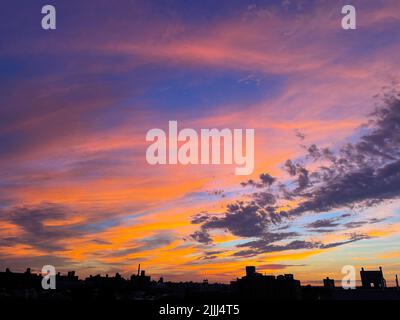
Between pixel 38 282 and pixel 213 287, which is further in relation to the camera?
pixel 213 287

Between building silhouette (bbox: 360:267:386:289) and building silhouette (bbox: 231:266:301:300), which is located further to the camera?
building silhouette (bbox: 360:267:386:289)

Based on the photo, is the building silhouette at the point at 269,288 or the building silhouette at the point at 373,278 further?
the building silhouette at the point at 373,278

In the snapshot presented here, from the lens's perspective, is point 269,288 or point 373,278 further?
point 373,278

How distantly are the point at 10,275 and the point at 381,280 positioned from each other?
401 feet
